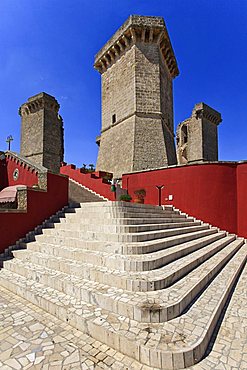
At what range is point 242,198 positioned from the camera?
952 centimetres

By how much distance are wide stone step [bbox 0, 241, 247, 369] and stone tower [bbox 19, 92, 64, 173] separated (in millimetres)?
21371

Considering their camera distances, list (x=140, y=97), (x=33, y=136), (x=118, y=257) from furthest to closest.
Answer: (x=33, y=136) < (x=140, y=97) < (x=118, y=257)

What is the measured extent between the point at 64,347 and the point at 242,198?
9759mm

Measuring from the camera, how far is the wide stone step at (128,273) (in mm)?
3234

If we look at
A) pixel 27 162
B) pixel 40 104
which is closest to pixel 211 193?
pixel 27 162

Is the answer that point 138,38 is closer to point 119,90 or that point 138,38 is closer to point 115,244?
point 119,90

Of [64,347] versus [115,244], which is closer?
[64,347]

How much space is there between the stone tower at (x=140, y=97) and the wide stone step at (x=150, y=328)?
39.3 ft

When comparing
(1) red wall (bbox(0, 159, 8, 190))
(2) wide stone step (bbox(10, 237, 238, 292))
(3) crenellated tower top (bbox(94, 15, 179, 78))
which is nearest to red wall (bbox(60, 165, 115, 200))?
(1) red wall (bbox(0, 159, 8, 190))

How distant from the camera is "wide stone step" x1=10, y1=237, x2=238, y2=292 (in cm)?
323

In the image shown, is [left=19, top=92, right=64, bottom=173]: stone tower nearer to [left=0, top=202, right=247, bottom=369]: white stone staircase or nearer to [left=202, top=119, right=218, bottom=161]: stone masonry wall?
[left=0, top=202, right=247, bottom=369]: white stone staircase

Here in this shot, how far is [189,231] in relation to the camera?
7.28 m

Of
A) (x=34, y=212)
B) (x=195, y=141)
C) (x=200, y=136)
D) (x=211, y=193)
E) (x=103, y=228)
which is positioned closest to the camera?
(x=103, y=228)

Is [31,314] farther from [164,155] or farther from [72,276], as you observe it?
[164,155]
